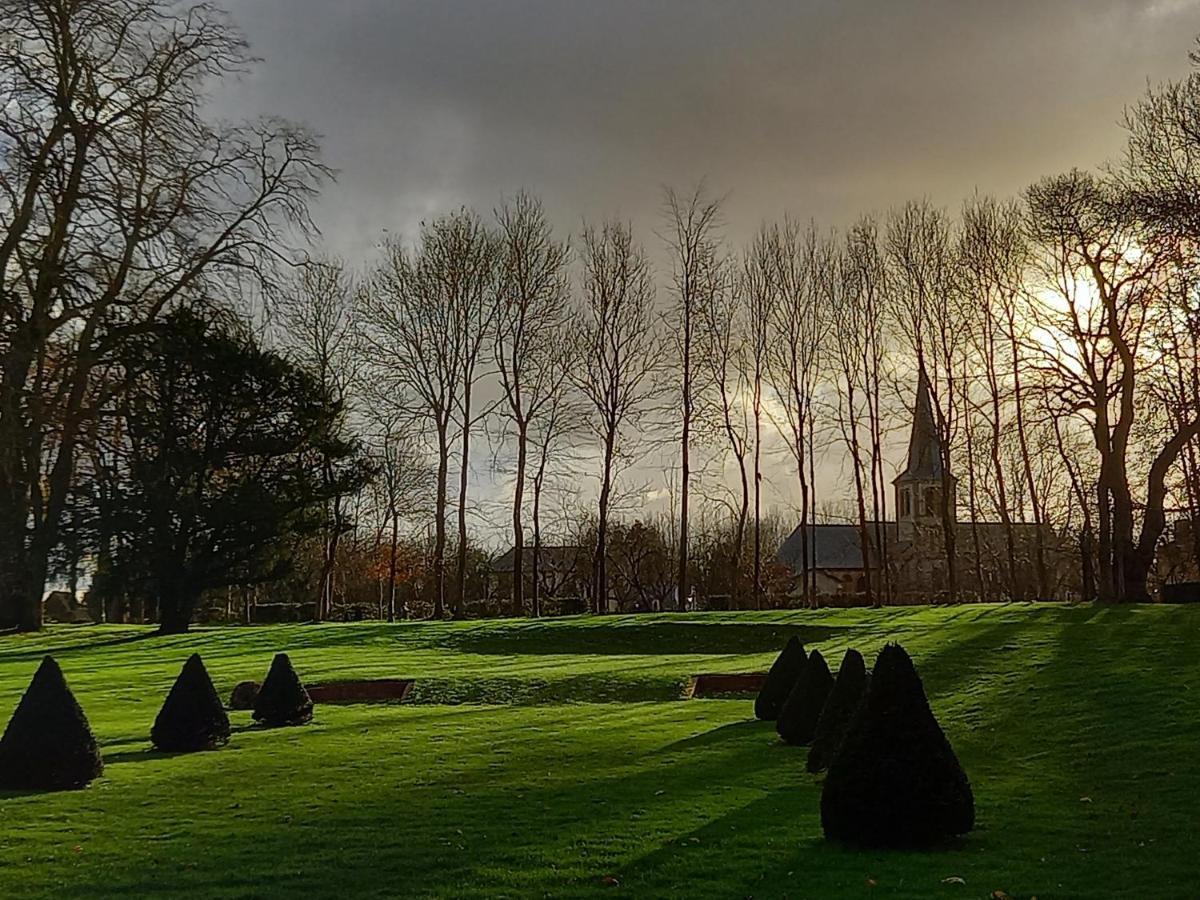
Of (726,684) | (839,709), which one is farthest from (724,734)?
(726,684)

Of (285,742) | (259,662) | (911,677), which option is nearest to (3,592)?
(259,662)

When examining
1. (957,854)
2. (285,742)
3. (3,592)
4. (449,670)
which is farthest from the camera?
(3,592)

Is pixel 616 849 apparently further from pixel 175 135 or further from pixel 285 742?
pixel 175 135

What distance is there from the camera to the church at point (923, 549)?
43938mm

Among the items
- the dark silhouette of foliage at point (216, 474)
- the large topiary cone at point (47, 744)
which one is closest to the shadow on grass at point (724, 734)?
the large topiary cone at point (47, 744)

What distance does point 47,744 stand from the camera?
485 inches

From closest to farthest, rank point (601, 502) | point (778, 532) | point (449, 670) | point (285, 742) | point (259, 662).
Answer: point (285, 742) → point (449, 670) → point (259, 662) → point (601, 502) → point (778, 532)

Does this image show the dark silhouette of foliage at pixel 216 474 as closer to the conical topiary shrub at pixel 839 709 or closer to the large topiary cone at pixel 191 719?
the large topiary cone at pixel 191 719

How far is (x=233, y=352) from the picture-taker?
40.2 meters

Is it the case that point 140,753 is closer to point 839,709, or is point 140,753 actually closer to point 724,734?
point 724,734

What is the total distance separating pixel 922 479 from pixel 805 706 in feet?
191

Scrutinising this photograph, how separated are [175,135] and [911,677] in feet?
58.1

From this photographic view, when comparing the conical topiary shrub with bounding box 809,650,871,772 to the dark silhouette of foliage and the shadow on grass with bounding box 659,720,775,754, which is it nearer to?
the shadow on grass with bounding box 659,720,775,754

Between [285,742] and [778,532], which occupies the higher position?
[778,532]
